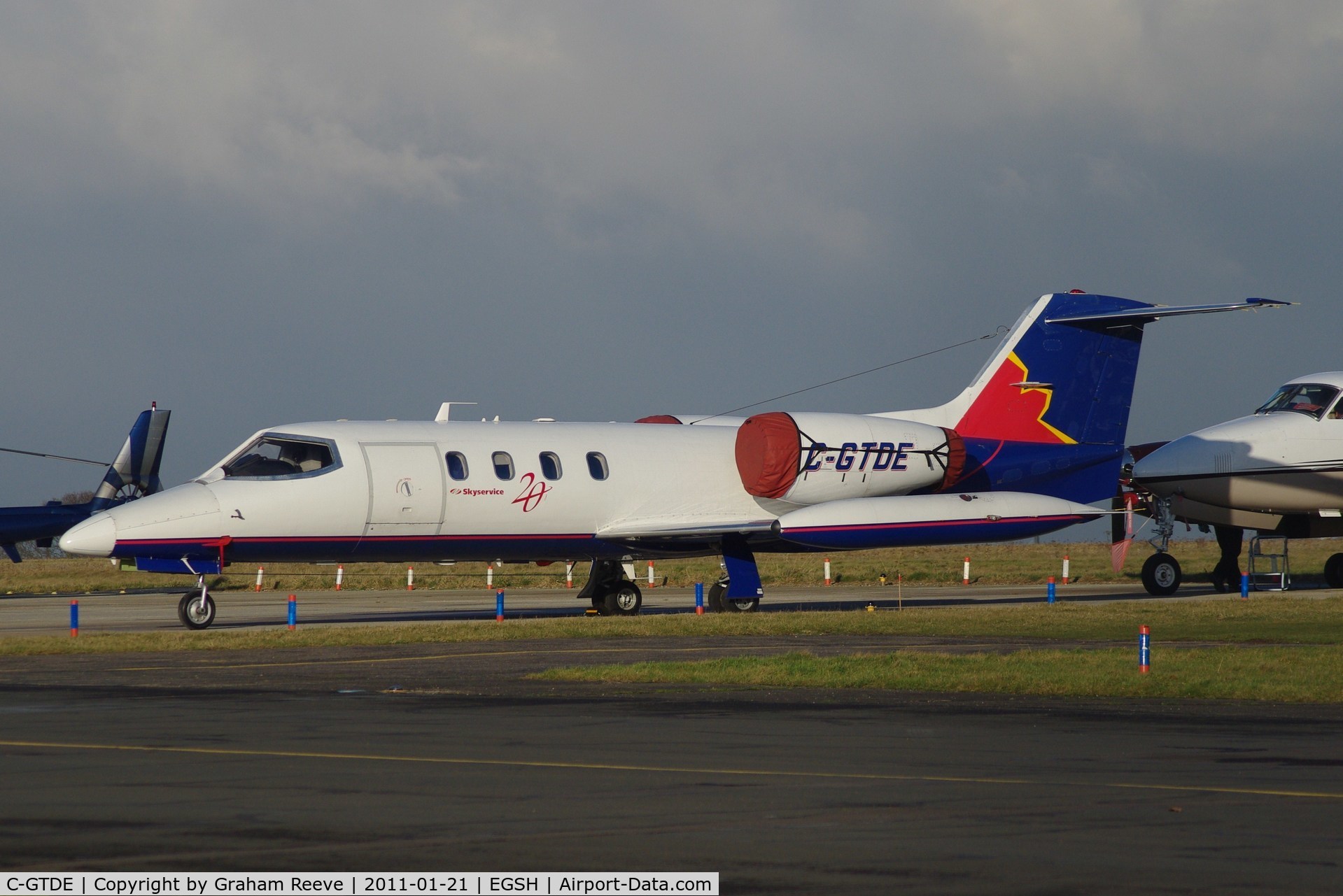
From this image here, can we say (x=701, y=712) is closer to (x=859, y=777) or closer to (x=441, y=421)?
(x=859, y=777)

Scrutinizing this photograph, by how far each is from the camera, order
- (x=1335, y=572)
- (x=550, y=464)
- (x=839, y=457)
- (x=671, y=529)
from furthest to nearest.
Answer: (x=1335, y=572) → (x=839, y=457) → (x=671, y=529) → (x=550, y=464)

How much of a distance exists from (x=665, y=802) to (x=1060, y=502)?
71.8 ft

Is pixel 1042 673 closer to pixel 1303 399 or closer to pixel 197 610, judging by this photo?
pixel 197 610

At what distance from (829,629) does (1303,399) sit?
1438 cm

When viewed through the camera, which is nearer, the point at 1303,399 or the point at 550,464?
the point at 550,464

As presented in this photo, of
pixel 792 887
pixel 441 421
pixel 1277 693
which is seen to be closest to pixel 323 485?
pixel 441 421

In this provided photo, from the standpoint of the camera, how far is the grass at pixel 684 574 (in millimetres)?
45625

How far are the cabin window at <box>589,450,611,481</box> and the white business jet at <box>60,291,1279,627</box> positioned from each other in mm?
28

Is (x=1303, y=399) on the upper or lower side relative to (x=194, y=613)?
upper

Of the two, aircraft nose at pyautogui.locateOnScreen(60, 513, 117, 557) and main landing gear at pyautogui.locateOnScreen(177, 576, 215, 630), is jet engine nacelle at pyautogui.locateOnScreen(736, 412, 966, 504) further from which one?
aircraft nose at pyautogui.locateOnScreen(60, 513, 117, 557)

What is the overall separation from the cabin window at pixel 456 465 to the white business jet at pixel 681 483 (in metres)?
0.03

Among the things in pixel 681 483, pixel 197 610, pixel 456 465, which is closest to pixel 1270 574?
pixel 681 483

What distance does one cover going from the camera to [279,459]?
2550 centimetres
